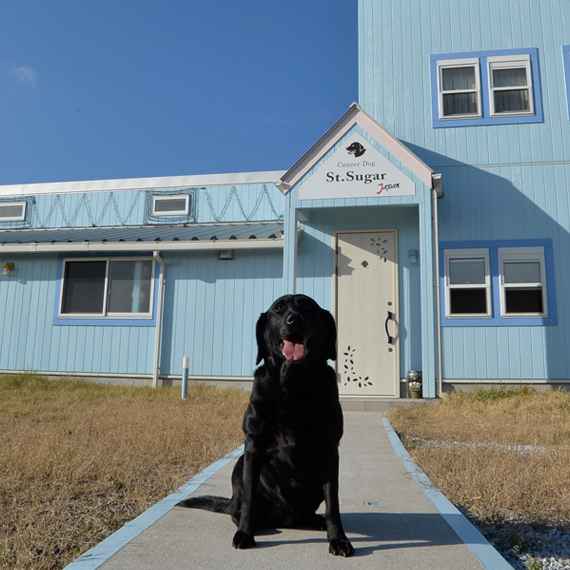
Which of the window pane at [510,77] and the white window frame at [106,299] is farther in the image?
the white window frame at [106,299]

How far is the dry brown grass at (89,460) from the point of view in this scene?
265cm

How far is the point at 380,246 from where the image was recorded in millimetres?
9266

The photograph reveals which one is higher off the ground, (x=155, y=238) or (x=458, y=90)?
(x=458, y=90)

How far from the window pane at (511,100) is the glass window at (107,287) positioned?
7084 mm

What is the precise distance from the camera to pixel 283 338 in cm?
245

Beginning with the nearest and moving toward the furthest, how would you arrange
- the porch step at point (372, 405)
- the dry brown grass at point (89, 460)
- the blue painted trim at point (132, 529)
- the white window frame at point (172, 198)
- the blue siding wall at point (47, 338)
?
the blue painted trim at point (132, 529) < the dry brown grass at point (89, 460) < the porch step at point (372, 405) < the blue siding wall at point (47, 338) < the white window frame at point (172, 198)

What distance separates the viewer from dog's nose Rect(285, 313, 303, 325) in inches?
94.9

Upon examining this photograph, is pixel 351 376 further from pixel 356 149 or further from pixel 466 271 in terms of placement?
pixel 356 149

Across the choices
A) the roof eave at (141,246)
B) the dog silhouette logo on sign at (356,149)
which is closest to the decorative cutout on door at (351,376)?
the roof eave at (141,246)

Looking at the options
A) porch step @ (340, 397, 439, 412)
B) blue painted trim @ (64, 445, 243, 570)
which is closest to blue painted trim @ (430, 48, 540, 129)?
porch step @ (340, 397, 439, 412)

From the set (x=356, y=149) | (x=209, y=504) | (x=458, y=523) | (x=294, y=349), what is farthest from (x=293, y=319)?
(x=356, y=149)

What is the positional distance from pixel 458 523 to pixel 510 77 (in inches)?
361

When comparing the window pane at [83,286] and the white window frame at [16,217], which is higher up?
the white window frame at [16,217]

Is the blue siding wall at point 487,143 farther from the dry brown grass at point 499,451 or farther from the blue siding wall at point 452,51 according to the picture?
the dry brown grass at point 499,451
